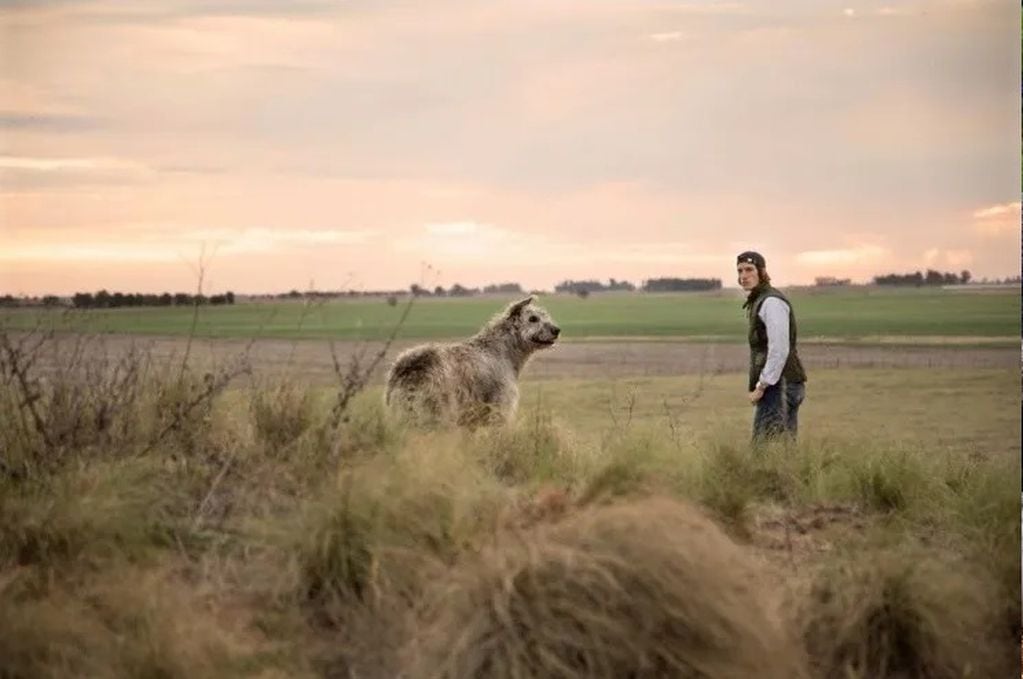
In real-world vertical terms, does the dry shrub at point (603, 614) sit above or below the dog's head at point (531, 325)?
below

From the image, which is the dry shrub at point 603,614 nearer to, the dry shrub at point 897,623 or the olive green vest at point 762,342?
the dry shrub at point 897,623

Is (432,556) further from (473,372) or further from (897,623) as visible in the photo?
(473,372)

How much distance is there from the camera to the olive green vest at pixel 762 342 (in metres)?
11.3

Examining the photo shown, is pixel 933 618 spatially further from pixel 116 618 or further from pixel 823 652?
pixel 116 618

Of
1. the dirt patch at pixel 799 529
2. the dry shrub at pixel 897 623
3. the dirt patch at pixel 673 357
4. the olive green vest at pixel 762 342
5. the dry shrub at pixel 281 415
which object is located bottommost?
the dirt patch at pixel 673 357

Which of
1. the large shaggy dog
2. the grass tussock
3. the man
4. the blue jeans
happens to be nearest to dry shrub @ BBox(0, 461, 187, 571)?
the grass tussock

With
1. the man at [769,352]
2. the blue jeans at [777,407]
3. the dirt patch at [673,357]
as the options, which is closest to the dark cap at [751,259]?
the man at [769,352]

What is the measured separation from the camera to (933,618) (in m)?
6.98

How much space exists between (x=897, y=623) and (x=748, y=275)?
4.65 m

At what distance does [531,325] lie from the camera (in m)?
13.0

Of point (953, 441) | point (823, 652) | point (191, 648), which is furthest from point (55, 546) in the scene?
point (953, 441)

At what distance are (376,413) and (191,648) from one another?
3382 mm

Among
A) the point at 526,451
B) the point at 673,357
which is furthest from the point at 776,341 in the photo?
the point at 673,357

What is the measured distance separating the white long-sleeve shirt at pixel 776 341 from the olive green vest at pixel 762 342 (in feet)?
0.42
